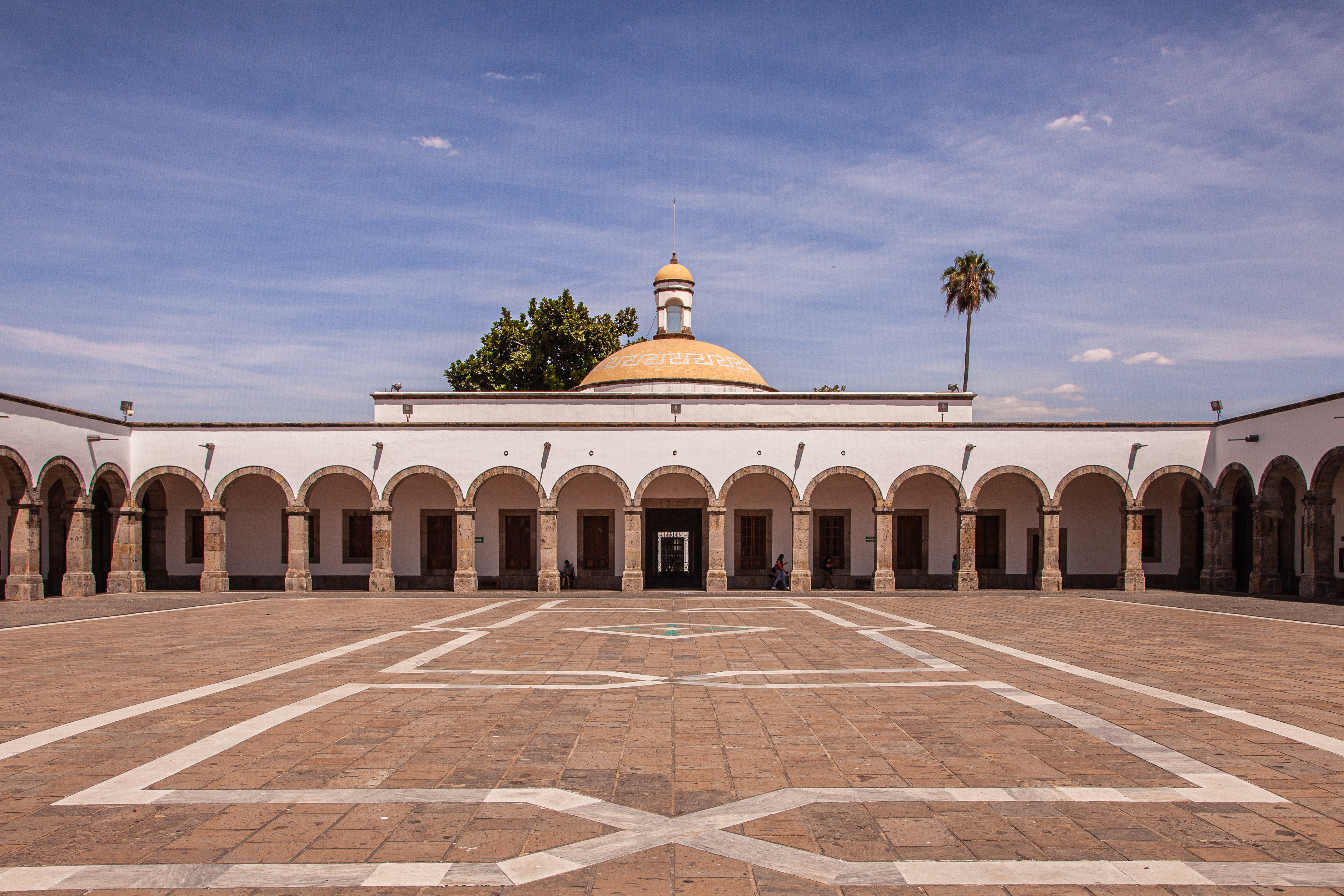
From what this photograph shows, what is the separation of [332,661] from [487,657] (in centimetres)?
176

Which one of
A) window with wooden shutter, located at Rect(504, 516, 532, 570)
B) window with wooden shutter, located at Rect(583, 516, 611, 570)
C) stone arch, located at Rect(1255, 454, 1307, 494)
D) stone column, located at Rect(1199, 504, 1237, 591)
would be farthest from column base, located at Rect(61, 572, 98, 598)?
stone arch, located at Rect(1255, 454, 1307, 494)

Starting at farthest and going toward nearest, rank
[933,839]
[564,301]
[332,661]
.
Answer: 1. [564,301]
2. [332,661]
3. [933,839]

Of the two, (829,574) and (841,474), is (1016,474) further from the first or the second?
(829,574)

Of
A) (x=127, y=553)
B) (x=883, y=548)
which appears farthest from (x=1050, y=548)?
(x=127, y=553)

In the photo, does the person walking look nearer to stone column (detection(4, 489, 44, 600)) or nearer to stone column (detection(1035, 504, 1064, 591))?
stone column (detection(1035, 504, 1064, 591))

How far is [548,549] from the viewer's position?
2202 centimetres

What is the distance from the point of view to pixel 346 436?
867 inches

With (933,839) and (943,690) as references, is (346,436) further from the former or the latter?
(933,839)

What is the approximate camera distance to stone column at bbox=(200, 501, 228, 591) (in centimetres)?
2184

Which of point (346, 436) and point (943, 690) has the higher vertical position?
point (346, 436)

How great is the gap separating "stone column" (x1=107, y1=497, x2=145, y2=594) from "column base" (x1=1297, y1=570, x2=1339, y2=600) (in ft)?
89.0

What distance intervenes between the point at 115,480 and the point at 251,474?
316 centimetres

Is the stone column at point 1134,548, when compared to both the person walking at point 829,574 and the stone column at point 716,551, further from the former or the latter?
the stone column at point 716,551

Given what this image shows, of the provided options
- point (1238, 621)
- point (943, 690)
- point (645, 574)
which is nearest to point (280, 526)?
point (645, 574)
